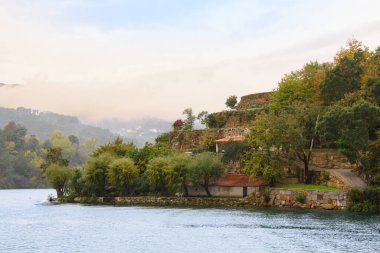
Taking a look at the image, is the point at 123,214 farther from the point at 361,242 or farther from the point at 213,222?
the point at 361,242

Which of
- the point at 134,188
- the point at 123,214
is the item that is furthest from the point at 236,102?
the point at 123,214

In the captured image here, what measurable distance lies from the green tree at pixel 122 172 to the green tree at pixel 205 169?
34.1 feet

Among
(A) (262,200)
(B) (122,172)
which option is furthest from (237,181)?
(B) (122,172)

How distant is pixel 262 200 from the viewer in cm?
7875

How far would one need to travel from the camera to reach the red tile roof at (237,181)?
8244cm

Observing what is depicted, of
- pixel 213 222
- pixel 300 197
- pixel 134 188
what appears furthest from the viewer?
pixel 134 188

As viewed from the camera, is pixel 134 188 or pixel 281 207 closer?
Result: pixel 281 207

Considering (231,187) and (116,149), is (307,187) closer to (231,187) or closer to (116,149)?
(231,187)

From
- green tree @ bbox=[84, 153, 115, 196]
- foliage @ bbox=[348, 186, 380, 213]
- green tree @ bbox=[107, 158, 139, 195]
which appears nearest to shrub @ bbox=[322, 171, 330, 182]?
foliage @ bbox=[348, 186, 380, 213]

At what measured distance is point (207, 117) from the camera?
113875mm

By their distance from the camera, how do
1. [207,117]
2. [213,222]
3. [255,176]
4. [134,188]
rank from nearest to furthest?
[213,222]
[255,176]
[134,188]
[207,117]

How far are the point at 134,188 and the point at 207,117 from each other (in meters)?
27.0

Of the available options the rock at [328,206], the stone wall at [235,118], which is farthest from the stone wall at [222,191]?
the stone wall at [235,118]

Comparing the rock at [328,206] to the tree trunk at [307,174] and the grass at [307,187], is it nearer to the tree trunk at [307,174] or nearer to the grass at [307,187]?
the grass at [307,187]
